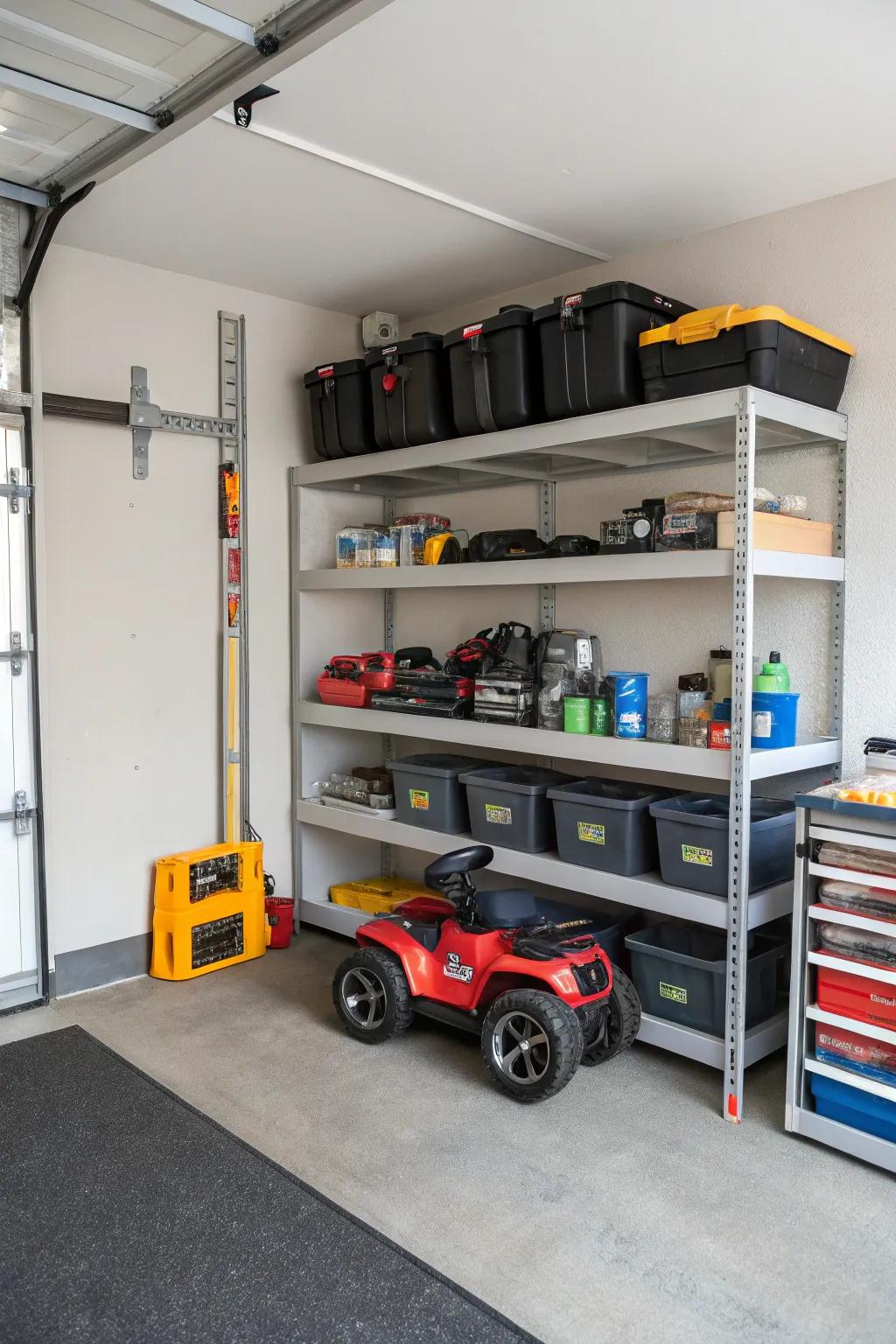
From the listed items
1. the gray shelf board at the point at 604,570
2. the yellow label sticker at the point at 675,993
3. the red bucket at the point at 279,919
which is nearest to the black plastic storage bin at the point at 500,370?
the gray shelf board at the point at 604,570

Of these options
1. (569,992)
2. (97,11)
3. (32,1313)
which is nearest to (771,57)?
(97,11)

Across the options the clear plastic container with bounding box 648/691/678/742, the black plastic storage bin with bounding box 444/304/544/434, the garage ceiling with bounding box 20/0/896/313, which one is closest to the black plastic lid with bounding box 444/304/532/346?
the black plastic storage bin with bounding box 444/304/544/434

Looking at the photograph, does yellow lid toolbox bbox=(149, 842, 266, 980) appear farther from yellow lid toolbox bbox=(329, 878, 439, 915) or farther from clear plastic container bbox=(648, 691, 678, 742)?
clear plastic container bbox=(648, 691, 678, 742)

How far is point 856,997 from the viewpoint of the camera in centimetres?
265

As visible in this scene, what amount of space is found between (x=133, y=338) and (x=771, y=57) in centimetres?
257

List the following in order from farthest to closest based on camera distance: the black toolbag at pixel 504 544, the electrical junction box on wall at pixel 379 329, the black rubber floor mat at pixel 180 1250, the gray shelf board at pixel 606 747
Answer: the electrical junction box on wall at pixel 379 329
the black toolbag at pixel 504 544
the gray shelf board at pixel 606 747
the black rubber floor mat at pixel 180 1250

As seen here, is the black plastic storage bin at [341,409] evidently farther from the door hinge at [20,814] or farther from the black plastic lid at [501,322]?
the door hinge at [20,814]

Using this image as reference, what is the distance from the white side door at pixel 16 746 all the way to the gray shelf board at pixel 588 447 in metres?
1.30

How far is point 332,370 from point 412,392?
0.50m

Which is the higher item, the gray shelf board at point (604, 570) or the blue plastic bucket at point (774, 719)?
the gray shelf board at point (604, 570)

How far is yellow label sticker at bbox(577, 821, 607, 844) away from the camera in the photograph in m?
3.35

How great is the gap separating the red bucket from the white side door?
99 centimetres

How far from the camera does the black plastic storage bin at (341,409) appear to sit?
13.7 feet

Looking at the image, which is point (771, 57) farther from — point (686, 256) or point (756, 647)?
point (756, 647)
